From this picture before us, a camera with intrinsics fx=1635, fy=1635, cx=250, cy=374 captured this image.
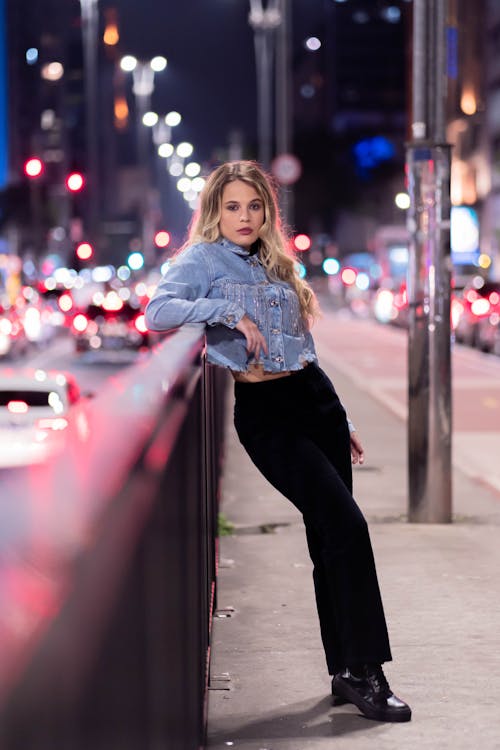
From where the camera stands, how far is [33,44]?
302 feet

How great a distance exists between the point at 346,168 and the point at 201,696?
132412 millimetres

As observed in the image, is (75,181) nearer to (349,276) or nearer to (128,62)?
(128,62)

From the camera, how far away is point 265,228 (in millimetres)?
5867

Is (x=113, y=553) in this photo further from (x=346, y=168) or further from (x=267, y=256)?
(x=346, y=168)

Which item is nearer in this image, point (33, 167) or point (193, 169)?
point (33, 167)

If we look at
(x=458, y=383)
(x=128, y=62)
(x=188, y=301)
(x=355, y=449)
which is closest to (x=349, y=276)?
(x=128, y=62)

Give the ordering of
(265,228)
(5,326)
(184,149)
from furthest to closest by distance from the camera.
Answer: (184,149), (5,326), (265,228)

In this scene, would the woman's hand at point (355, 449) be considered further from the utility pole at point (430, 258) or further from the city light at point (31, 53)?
the city light at point (31, 53)

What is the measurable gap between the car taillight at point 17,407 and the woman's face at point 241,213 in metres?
9.24

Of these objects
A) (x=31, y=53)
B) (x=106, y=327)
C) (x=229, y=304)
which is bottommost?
(x=106, y=327)

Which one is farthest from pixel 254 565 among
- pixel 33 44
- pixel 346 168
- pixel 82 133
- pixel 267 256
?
pixel 82 133

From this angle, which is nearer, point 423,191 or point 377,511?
point 423,191

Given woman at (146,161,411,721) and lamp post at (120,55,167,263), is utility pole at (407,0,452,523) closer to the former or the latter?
woman at (146,161,411,721)

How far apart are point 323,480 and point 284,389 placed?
0.36m
